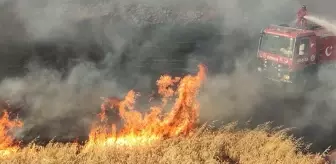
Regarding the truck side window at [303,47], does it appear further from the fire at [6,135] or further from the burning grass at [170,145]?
the fire at [6,135]

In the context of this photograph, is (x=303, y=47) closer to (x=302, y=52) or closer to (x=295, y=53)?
(x=302, y=52)

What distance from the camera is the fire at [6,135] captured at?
308 inches

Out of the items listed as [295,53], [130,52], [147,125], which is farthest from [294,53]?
[130,52]

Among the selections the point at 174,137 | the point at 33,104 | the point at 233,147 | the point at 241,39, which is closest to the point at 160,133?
the point at 174,137

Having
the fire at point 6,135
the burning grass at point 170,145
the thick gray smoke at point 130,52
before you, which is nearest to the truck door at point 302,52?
the thick gray smoke at point 130,52

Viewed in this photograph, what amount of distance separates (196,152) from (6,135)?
4.70 meters

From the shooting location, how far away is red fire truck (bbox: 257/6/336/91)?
13633mm

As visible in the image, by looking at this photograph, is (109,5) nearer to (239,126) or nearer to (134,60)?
(134,60)

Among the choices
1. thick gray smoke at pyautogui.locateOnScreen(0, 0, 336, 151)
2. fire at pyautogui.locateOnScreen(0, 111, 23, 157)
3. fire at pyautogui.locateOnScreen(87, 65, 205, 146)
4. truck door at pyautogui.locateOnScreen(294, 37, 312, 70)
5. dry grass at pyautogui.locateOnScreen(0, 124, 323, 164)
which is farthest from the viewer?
truck door at pyautogui.locateOnScreen(294, 37, 312, 70)

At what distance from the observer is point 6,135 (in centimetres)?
854

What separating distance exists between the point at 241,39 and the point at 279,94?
35.1 ft

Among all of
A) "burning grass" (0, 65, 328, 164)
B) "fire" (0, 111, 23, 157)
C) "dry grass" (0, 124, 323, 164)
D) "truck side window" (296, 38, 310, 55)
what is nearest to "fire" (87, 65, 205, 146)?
"burning grass" (0, 65, 328, 164)

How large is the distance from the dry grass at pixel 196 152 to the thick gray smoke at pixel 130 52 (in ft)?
6.18

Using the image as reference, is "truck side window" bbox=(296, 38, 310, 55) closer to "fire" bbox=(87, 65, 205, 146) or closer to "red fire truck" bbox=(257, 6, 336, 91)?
"red fire truck" bbox=(257, 6, 336, 91)
